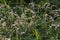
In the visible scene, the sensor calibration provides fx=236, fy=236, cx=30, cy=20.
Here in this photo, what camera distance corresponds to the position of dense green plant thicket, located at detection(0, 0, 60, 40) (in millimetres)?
3744

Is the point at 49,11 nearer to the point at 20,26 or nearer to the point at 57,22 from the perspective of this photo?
the point at 57,22

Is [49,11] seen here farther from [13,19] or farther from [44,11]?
[13,19]

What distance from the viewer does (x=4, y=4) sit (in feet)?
14.8

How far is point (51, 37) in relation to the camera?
3.67 m

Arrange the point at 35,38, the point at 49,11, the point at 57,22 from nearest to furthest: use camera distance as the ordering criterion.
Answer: the point at 35,38 < the point at 57,22 < the point at 49,11

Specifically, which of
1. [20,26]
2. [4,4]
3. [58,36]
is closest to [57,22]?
[58,36]

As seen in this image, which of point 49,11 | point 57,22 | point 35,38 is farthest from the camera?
point 49,11

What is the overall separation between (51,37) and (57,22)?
459 millimetres

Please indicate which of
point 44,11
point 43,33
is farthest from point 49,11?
point 43,33

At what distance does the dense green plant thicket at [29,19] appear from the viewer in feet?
12.3

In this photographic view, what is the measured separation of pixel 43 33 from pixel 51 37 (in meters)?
0.18

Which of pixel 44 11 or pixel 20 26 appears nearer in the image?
pixel 20 26

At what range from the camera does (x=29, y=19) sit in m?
4.07

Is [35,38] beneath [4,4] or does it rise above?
beneath
